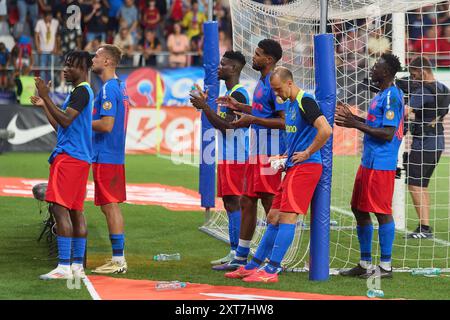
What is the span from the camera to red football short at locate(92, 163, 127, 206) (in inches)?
363

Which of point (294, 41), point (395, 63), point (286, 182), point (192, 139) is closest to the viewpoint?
point (286, 182)

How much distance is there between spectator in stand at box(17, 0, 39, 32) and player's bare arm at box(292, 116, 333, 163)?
66.2 feet

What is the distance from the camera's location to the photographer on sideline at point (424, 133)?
1183 centimetres

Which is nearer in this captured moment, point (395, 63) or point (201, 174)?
point (395, 63)

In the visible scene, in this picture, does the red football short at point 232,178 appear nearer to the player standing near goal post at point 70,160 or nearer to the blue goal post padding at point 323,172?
the blue goal post padding at point 323,172

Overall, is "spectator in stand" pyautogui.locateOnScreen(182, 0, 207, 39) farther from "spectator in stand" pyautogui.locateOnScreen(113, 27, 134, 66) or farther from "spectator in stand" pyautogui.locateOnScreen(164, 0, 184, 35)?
"spectator in stand" pyautogui.locateOnScreen(113, 27, 134, 66)

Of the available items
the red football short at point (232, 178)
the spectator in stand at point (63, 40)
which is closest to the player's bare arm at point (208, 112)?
the red football short at point (232, 178)

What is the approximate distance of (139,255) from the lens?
1050 centimetres

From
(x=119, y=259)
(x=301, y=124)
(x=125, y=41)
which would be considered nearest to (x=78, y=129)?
(x=119, y=259)

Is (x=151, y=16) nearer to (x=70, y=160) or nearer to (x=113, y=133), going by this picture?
(x=113, y=133)

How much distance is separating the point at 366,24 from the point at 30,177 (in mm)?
10116

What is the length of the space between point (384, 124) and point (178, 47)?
1884cm
